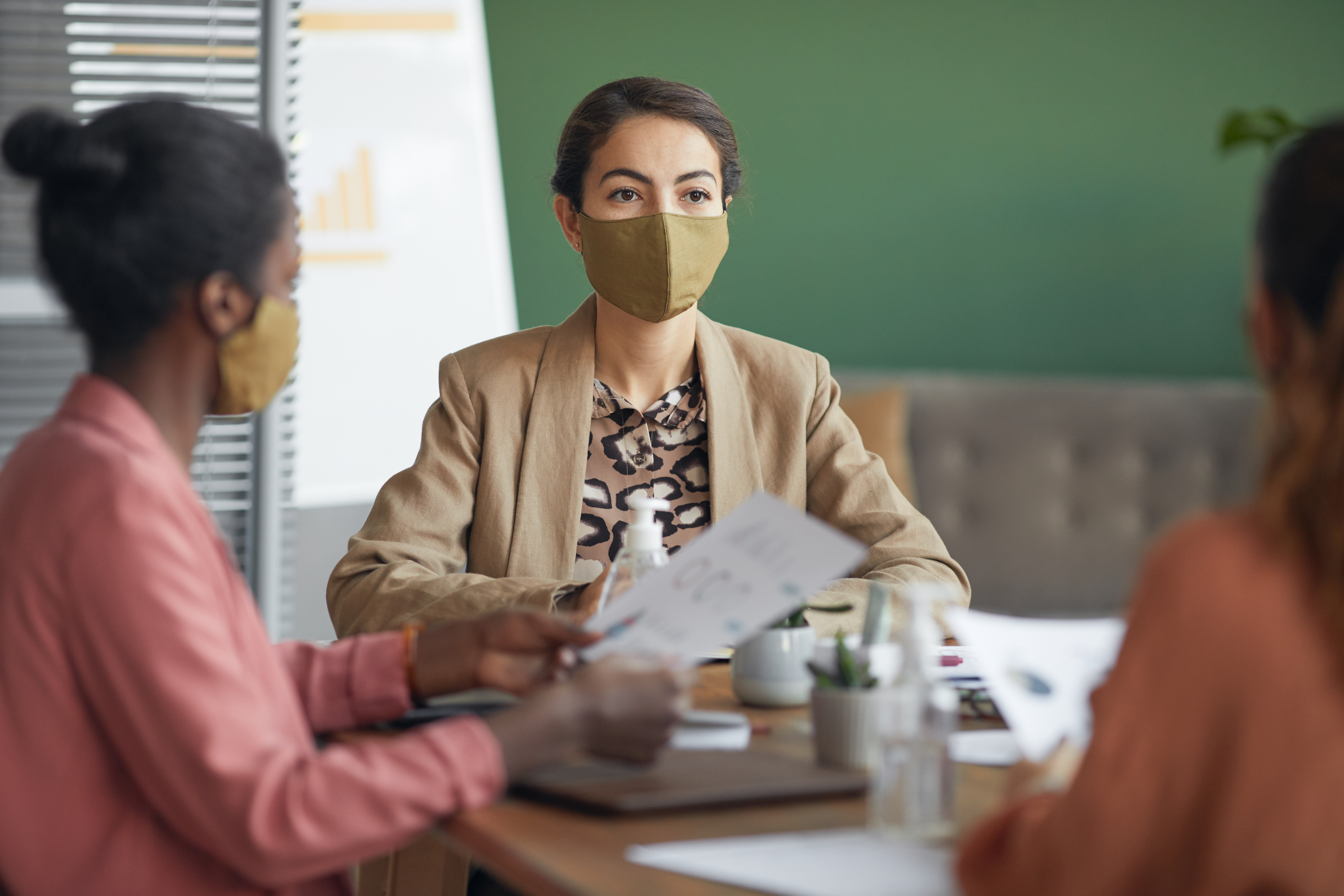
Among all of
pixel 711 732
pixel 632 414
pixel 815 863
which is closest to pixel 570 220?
pixel 632 414

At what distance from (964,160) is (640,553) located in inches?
96.3

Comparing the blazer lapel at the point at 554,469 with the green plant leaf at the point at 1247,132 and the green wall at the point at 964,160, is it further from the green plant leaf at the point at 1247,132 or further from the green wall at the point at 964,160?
the green wall at the point at 964,160

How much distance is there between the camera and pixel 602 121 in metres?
1.77

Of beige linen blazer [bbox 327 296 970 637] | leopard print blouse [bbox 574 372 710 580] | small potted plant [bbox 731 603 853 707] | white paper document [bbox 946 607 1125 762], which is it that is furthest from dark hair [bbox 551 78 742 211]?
white paper document [bbox 946 607 1125 762]

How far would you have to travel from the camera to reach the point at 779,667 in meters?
1.16

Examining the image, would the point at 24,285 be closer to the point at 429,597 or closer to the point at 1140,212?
the point at 429,597

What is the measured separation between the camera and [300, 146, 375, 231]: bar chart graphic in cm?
300

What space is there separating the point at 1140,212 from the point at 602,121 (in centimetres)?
212

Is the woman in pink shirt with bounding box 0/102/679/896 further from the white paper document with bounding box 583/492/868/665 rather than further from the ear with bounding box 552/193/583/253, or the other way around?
the ear with bounding box 552/193/583/253

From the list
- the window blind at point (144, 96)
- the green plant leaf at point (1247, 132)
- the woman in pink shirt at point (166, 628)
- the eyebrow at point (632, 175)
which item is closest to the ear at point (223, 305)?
the woman in pink shirt at point (166, 628)

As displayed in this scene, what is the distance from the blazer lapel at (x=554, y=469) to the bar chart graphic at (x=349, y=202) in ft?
4.72

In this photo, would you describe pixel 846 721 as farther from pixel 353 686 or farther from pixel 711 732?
pixel 353 686

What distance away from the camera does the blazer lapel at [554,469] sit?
167 centimetres

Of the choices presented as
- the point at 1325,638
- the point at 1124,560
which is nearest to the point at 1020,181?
the point at 1124,560
